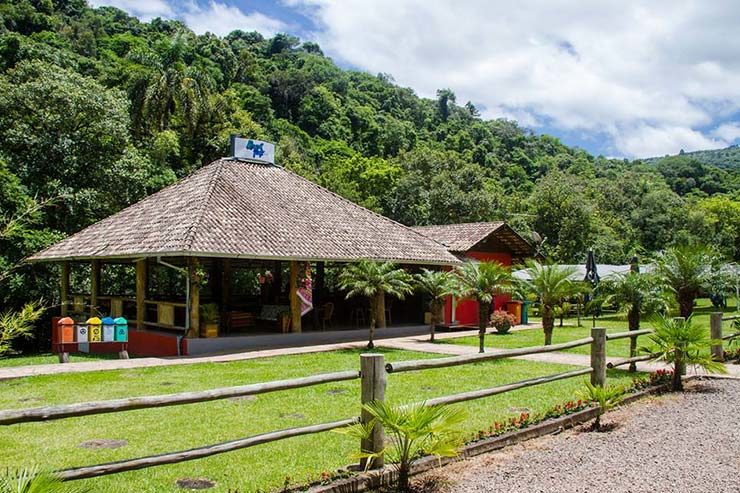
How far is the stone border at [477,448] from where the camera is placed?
5195 millimetres

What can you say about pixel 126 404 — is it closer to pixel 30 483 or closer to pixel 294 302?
pixel 30 483

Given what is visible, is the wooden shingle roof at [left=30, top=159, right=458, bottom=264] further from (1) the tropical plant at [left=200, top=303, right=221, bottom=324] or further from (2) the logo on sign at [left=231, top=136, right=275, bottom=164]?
(1) the tropical plant at [left=200, top=303, right=221, bottom=324]

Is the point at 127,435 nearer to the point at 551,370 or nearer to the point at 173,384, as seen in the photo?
the point at 173,384

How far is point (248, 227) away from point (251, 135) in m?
21.3

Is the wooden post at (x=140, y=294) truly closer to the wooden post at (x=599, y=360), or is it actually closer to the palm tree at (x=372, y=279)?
the palm tree at (x=372, y=279)

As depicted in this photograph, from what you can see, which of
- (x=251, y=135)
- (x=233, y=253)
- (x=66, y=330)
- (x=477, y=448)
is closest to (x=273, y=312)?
(x=233, y=253)

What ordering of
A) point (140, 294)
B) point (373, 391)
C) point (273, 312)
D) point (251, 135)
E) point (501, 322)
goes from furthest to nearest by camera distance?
point (251, 135)
point (501, 322)
point (273, 312)
point (140, 294)
point (373, 391)

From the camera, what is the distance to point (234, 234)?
16.1 m

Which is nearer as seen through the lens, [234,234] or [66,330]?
[66,330]

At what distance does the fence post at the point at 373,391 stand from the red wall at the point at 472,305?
1675 cm

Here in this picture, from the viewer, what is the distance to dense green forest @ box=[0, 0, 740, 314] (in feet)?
76.9

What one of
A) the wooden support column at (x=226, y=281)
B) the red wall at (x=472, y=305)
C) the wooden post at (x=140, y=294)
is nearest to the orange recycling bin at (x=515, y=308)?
the red wall at (x=472, y=305)

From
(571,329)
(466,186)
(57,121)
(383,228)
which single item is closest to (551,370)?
(383,228)

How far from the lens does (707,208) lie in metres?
50.6
